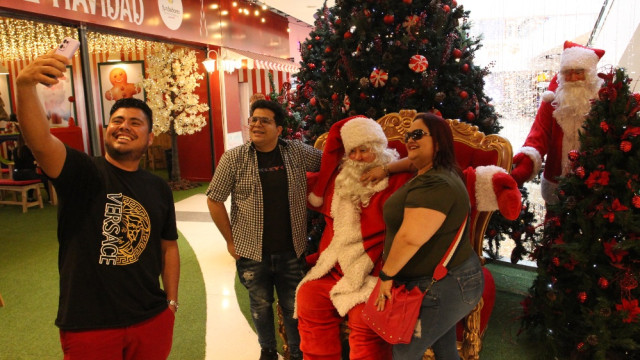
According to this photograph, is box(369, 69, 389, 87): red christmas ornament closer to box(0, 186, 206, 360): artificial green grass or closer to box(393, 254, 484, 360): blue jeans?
box(393, 254, 484, 360): blue jeans

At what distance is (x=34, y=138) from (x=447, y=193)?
1444mm

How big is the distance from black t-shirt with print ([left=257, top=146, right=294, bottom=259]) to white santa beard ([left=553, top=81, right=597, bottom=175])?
2.06 metres

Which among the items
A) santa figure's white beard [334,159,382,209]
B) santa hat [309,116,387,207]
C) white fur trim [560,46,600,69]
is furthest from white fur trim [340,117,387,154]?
white fur trim [560,46,600,69]

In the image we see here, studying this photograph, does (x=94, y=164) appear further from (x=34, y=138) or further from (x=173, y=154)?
(x=173, y=154)

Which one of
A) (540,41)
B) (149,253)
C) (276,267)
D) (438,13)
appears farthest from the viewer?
(540,41)

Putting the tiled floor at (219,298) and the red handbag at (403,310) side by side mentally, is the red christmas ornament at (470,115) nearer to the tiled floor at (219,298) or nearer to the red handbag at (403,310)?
the red handbag at (403,310)

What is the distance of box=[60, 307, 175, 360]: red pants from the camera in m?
1.44

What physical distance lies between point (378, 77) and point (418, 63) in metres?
0.30

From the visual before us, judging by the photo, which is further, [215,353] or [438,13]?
[438,13]

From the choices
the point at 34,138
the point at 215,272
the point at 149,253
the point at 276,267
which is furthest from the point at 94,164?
the point at 215,272

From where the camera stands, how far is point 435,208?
5.70 ft

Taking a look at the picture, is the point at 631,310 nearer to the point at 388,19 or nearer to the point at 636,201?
the point at 636,201

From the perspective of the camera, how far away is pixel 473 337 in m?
2.29

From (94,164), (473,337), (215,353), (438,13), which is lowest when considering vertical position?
(215,353)
